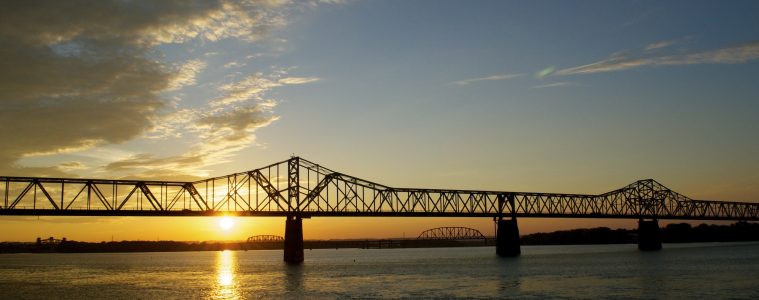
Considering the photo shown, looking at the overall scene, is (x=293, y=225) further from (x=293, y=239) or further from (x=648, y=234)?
(x=648, y=234)

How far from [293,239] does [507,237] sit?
43356 millimetres

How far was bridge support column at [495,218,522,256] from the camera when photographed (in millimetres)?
136875

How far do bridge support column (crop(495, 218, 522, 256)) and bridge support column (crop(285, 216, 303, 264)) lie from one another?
40019mm

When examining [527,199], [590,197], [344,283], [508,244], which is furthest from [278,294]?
[590,197]

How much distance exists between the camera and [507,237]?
451 ft

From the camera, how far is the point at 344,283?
2968 inches

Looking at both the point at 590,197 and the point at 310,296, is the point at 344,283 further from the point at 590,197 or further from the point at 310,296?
the point at 590,197

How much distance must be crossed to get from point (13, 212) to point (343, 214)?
4891 cm

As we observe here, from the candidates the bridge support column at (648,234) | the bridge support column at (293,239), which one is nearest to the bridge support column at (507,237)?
the bridge support column at (293,239)

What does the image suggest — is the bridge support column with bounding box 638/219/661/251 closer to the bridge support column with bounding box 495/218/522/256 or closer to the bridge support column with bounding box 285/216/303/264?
the bridge support column with bounding box 495/218/522/256

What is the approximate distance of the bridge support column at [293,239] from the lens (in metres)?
114

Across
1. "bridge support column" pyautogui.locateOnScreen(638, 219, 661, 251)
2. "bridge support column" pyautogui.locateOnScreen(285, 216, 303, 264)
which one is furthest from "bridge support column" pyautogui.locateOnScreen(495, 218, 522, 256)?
"bridge support column" pyautogui.locateOnScreen(638, 219, 661, 251)

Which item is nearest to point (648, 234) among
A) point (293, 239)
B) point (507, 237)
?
point (507, 237)

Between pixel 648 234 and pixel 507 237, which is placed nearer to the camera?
pixel 507 237
